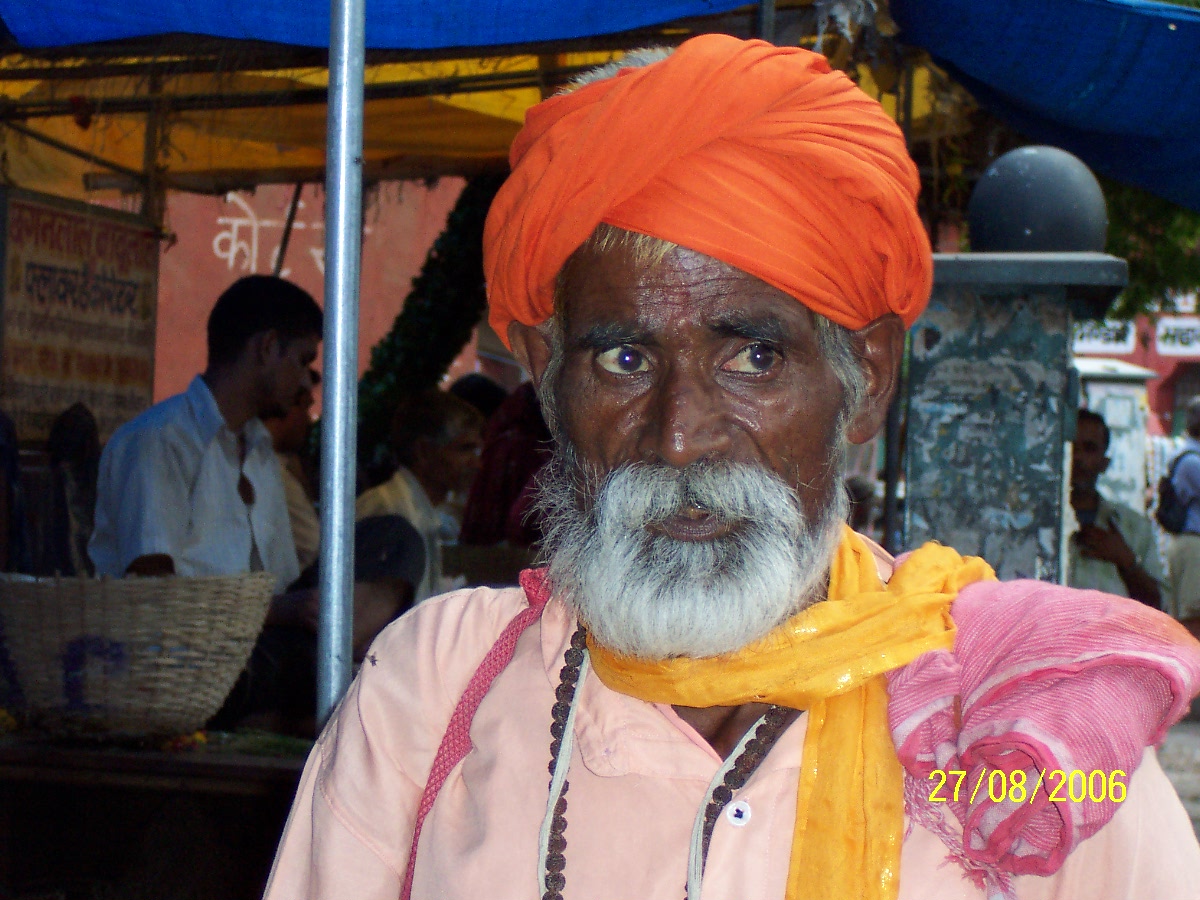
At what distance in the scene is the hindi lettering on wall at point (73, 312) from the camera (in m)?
4.56

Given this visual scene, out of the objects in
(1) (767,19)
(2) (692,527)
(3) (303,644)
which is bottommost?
(3) (303,644)

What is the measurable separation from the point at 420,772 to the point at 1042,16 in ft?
9.45

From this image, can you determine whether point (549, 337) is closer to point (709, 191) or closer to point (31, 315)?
point (709, 191)

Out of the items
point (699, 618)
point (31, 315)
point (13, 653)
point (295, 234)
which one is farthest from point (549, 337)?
point (295, 234)

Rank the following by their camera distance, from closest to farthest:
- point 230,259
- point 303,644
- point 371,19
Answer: point 371,19, point 303,644, point 230,259

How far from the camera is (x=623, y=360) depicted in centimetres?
157

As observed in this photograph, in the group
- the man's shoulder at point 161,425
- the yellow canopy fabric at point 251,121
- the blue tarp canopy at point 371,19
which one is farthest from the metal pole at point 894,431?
the man's shoulder at point 161,425

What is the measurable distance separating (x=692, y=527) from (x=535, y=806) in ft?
1.31

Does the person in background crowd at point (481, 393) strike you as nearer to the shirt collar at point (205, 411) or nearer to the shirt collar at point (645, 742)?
the shirt collar at point (205, 411)

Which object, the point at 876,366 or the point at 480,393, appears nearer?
the point at 876,366

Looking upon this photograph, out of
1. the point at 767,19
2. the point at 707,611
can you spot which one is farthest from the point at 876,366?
the point at 767,19

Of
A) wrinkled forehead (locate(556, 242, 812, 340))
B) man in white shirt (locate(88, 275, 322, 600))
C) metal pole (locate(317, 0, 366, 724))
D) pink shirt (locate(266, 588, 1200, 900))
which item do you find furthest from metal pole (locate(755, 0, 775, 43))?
man in white shirt (locate(88, 275, 322, 600))

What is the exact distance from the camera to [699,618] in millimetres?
1446

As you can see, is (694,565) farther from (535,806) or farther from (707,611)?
(535,806)
